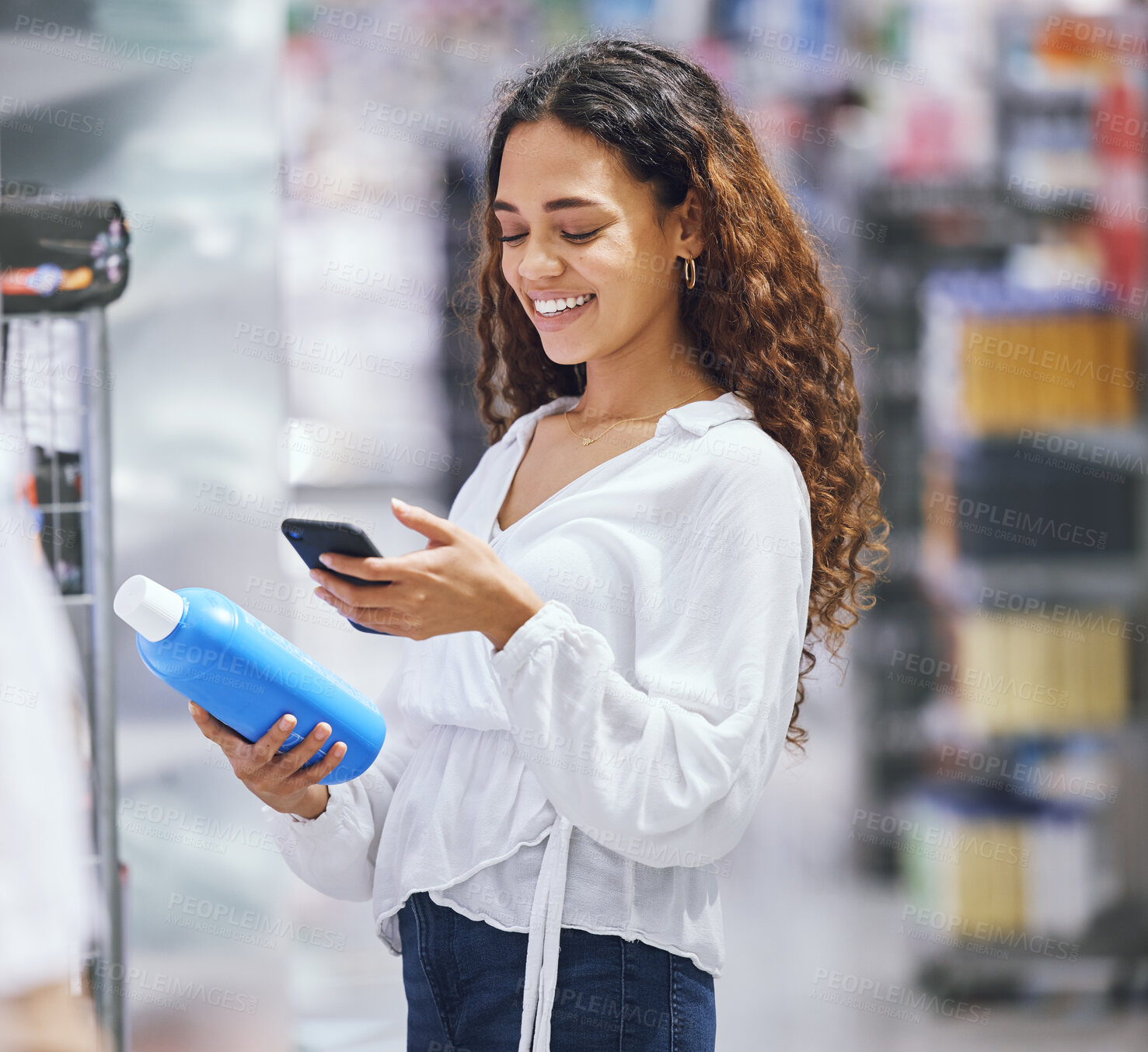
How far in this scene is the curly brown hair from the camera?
1.15 metres

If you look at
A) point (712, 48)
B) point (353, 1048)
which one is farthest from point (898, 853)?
point (712, 48)

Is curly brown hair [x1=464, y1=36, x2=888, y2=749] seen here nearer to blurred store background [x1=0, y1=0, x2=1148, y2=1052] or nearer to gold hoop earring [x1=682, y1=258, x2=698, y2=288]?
gold hoop earring [x1=682, y1=258, x2=698, y2=288]

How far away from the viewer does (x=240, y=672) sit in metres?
1.02

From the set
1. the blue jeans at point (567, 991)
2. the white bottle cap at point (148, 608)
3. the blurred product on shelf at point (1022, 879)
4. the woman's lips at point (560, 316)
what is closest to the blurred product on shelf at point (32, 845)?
the white bottle cap at point (148, 608)

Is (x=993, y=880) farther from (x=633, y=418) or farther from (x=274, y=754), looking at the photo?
(x=274, y=754)

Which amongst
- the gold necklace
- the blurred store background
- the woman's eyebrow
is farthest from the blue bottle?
the blurred store background

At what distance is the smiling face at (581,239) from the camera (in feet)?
3.68

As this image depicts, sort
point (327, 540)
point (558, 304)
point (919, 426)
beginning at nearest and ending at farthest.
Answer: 1. point (327, 540)
2. point (558, 304)
3. point (919, 426)

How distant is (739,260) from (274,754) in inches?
25.3

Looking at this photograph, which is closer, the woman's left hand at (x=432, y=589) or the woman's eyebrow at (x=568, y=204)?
the woman's left hand at (x=432, y=589)

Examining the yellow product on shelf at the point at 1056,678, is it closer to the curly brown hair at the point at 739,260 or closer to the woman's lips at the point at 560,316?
the curly brown hair at the point at 739,260

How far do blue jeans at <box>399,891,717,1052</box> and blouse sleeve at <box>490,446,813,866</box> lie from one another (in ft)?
0.33

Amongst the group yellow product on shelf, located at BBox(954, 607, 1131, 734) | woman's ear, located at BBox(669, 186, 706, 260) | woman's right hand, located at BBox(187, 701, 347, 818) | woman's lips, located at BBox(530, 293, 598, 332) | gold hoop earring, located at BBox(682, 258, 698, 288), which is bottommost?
yellow product on shelf, located at BBox(954, 607, 1131, 734)

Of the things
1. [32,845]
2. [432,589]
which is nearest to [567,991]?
[432,589]
